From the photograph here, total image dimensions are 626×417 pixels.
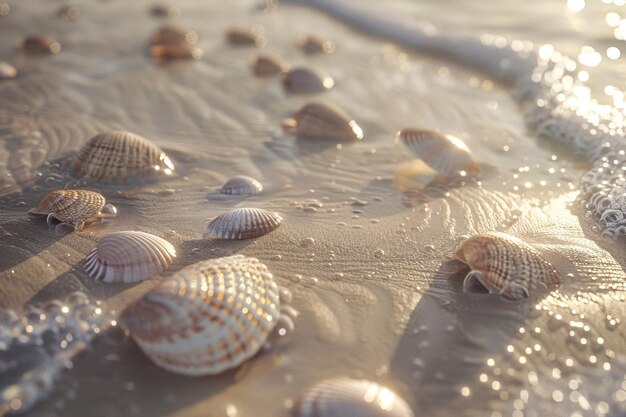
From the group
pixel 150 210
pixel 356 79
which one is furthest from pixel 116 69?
pixel 150 210

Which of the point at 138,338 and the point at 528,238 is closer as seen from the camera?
the point at 138,338

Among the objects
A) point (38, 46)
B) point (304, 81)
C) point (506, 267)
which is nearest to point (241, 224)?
point (506, 267)

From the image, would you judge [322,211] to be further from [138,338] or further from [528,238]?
[138,338]

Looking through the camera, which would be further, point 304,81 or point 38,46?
point 38,46

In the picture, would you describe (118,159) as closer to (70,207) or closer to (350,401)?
(70,207)

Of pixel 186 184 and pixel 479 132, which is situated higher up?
pixel 479 132

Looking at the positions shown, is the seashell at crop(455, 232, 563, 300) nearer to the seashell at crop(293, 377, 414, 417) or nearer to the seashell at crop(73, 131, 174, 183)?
the seashell at crop(293, 377, 414, 417)
